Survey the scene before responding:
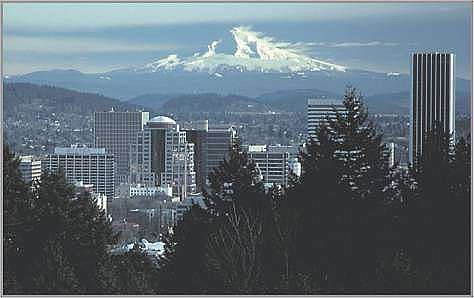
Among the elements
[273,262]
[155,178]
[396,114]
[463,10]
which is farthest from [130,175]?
[463,10]

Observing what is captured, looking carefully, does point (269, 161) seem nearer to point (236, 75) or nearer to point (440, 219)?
point (236, 75)

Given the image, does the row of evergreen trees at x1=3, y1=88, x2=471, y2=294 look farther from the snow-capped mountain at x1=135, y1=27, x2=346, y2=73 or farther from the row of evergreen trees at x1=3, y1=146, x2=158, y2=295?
the snow-capped mountain at x1=135, y1=27, x2=346, y2=73

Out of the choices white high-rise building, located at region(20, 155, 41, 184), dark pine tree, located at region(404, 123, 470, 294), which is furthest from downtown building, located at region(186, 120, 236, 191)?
dark pine tree, located at region(404, 123, 470, 294)

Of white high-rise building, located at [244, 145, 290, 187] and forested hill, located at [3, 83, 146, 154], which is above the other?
forested hill, located at [3, 83, 146, 154]

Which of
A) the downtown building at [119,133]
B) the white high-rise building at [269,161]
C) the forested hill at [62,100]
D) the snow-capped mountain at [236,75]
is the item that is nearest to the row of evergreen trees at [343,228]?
the white high-rise building at [269,161]

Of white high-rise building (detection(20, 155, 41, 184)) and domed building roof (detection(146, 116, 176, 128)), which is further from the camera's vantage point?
domed building roof (detection(146, 116, 176, 128))

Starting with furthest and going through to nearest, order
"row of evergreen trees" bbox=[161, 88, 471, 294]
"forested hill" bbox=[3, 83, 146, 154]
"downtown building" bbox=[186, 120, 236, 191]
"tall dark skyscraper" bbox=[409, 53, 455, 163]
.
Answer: "downtown building" bbox=[186, 120, 236, 191] → "forested hill" bbox=[3, 83, 146, 154] → "tall dark skyscraper" bbox=[409, 53, 455, 163] → "row of evergreen trees" bbox=[161, 88, 471, 294]

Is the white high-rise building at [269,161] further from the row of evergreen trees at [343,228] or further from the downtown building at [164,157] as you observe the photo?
the downtown building at [164,157]
